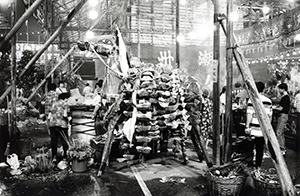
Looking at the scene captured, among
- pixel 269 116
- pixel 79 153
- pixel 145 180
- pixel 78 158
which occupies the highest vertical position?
pixel 269 116

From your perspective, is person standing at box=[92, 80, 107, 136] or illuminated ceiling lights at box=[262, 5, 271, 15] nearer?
person standing at box=[92, 80, 107, 136]

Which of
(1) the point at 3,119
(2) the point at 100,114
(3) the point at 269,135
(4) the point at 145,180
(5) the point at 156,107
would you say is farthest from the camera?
(1) the point at 3,119

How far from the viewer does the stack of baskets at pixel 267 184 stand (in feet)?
16.2

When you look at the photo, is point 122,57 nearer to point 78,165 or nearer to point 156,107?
point 156,107

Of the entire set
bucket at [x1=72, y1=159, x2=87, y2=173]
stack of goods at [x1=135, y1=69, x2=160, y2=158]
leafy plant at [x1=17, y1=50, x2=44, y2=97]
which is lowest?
bucket at [x1=72, y1=159, x2=87, y2=173]

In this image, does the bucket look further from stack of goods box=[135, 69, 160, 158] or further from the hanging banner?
the hanging banner

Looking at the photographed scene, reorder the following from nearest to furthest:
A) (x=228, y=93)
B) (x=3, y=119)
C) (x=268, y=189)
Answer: (x=268, y=189), (x=228, y=93), (x=3, y=119)

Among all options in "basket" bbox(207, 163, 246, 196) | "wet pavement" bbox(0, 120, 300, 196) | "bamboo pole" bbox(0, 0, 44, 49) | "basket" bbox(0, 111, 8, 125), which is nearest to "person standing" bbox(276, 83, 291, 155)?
"wet pavement" bbox(0, 120, 300, 196)

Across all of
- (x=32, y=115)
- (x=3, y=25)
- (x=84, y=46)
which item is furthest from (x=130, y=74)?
(x=3, y=25)

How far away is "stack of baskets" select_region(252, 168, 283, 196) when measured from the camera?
4930mm

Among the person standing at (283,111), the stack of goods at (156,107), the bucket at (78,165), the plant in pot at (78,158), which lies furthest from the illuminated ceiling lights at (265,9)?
the bucket at (78,165)

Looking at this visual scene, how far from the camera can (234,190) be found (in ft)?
17.4

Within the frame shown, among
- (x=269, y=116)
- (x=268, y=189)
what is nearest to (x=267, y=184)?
(x=268, y=189)

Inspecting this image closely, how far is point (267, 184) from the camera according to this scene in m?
5.01
